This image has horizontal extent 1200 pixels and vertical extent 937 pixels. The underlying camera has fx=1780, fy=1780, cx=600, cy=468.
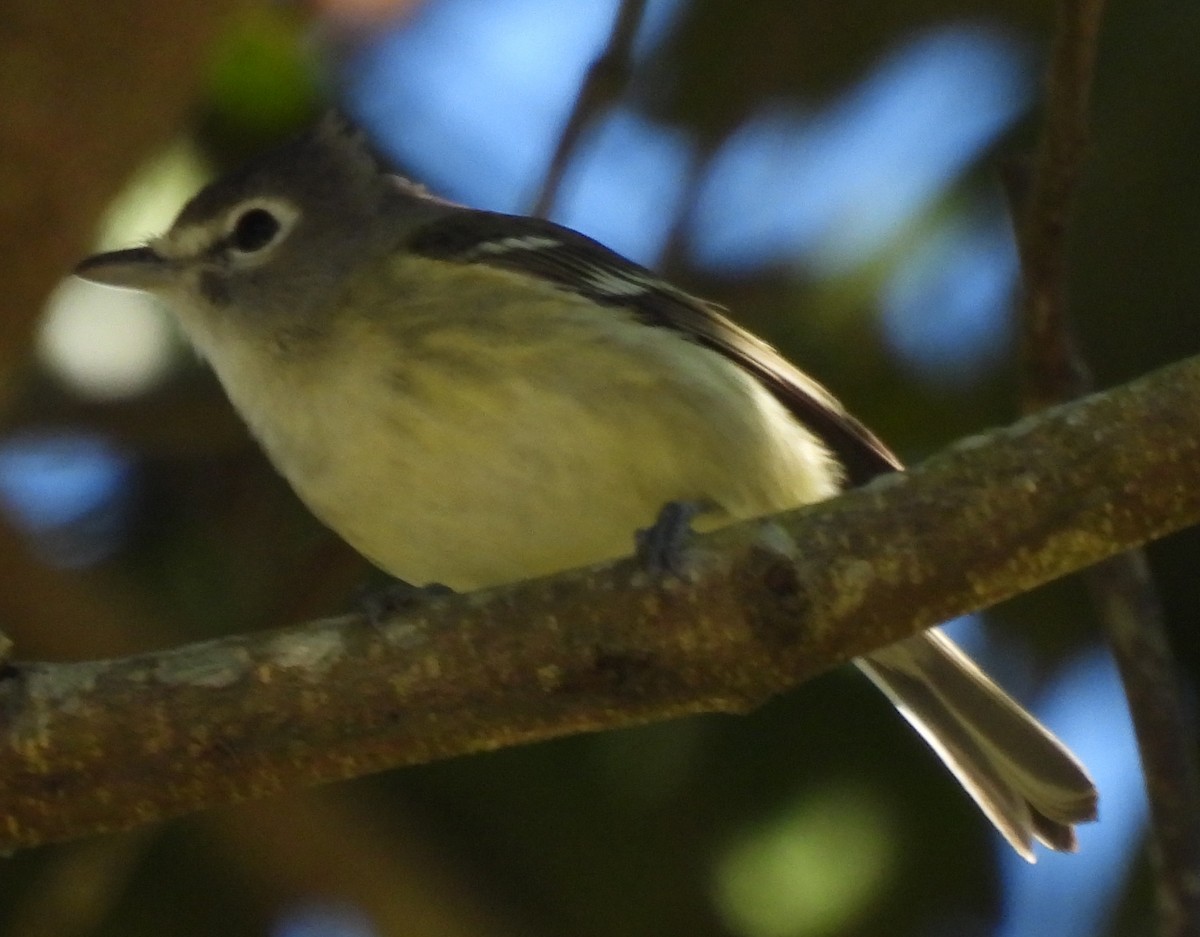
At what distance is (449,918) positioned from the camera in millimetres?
3674

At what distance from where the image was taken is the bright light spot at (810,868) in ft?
13.0

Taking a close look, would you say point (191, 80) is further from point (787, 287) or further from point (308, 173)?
point (787, 287)

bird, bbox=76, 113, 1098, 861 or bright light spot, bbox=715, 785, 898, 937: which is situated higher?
bird, bbox=76, 113, 1098, 861

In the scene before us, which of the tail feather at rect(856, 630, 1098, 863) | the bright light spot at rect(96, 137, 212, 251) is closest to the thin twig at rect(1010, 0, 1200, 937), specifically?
the tail feather at rect(856, 630, 1098, 863)

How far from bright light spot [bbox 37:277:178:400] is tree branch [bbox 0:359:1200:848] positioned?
1754mm

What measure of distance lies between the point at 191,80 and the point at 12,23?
33 centimetres

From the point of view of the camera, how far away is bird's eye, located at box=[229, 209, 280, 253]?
4188 millimetres

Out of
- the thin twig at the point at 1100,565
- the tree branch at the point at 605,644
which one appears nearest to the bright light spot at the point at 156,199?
the tree branch at the point at 605,644

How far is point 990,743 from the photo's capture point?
3.65 meters

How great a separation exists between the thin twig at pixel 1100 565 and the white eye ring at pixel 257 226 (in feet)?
5.98

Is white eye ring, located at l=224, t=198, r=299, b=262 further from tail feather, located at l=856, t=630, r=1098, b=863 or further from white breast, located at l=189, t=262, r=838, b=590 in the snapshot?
tail feather, located at l=856, t=630, r=1098, b=863

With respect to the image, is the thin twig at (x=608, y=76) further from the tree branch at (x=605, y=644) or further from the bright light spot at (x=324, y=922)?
the bright light spot at (x=324, y=922)

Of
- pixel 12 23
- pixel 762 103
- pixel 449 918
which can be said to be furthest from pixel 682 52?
pixel 449 918

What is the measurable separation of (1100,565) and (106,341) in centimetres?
258
